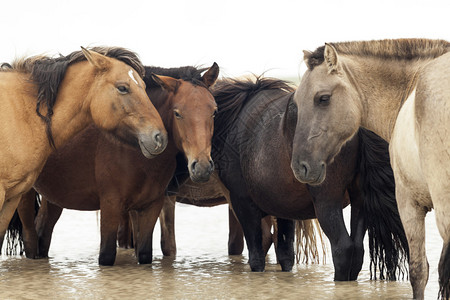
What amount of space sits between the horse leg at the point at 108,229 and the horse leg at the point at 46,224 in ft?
4.23

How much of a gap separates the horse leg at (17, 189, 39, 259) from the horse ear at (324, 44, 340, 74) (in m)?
4.14

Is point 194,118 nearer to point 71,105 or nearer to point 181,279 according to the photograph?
point 71,105

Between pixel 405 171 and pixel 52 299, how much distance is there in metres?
2.83

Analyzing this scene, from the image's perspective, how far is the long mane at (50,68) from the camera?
667 centimetres

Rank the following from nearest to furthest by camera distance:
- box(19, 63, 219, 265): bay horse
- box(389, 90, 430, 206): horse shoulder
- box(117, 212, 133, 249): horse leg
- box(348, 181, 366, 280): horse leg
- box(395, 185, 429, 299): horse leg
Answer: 1. box(389, 90, 430, 206): horse shoulder
2. box(395, 185, 429, 299): horse leg
3. box(348, 181, 366, 280): horse leg
4. box(19, 63, 219, 265): bay horse
5. box(117, 212, 133, 249): horse leg

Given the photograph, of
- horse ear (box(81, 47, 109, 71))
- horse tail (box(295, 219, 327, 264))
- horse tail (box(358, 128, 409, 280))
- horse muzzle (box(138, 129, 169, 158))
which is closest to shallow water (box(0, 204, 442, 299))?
horse tail (box(295, 219, 327, 264))

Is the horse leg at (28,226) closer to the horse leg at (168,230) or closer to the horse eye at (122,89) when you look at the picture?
the horse leg at (168,230)

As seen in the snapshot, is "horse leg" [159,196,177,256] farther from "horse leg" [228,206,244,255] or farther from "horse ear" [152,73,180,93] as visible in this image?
"horse ear" [152,73,180,93]

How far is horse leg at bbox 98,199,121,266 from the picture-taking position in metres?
7.17

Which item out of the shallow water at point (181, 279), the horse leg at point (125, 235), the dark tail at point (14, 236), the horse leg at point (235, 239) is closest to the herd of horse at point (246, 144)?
the shallow water at point (181, 279)

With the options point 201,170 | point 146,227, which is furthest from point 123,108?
point 146,227

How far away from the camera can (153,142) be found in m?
6.50

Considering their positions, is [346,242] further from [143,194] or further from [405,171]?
[143,194]

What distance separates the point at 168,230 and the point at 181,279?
2173 mm
